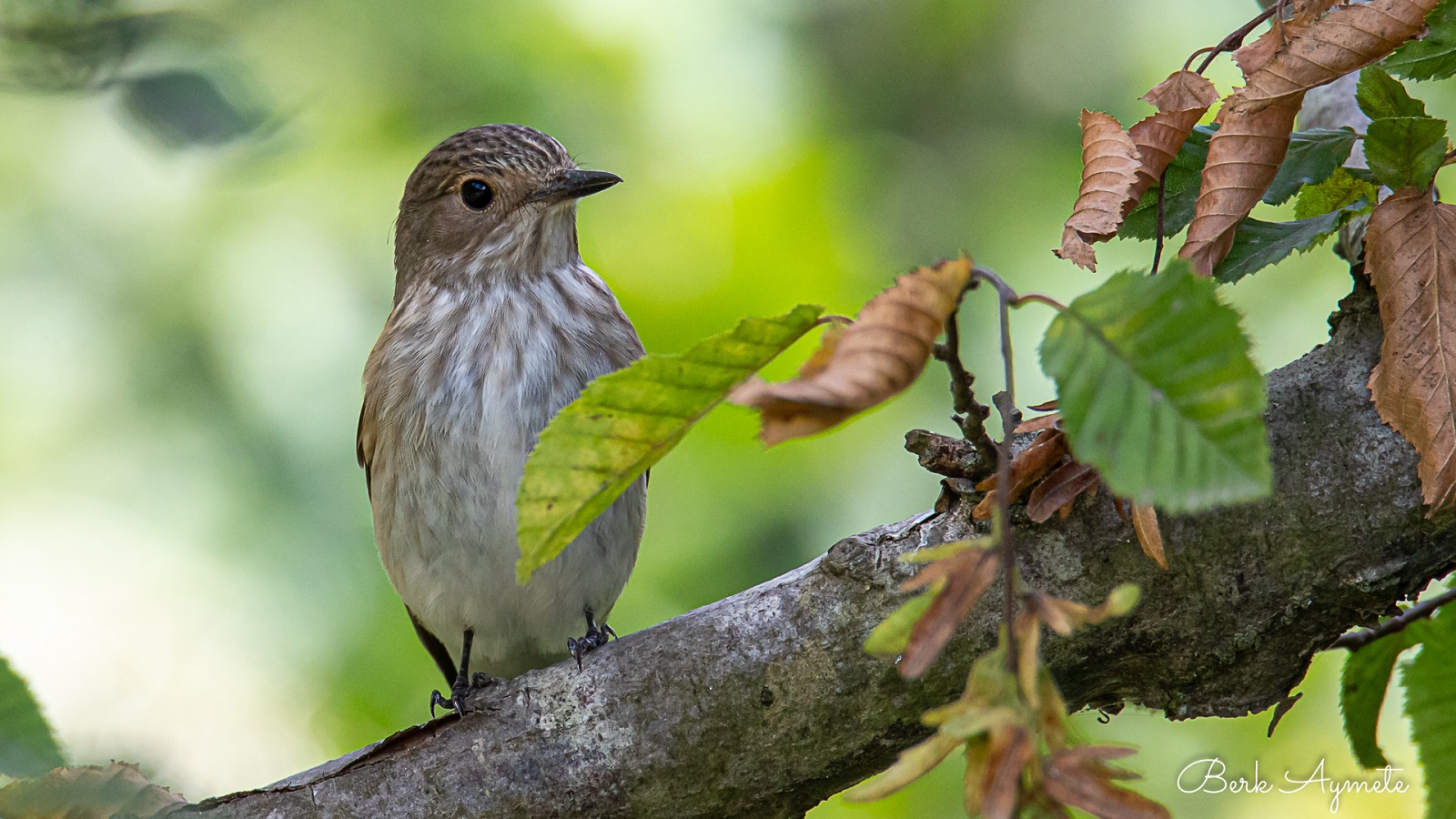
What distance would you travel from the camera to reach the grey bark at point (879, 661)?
2217 millimetres

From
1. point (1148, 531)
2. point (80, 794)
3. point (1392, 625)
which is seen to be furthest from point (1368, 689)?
point (80, 794)

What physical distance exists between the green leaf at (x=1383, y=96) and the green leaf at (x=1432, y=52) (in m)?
0.02

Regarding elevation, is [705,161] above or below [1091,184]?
above

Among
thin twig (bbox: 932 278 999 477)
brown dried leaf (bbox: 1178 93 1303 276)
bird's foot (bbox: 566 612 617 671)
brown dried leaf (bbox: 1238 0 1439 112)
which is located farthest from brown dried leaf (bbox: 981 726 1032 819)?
bird's foot (bbox: 566 612 617 671)

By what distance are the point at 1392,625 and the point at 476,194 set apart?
3.11m

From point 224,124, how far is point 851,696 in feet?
4.75

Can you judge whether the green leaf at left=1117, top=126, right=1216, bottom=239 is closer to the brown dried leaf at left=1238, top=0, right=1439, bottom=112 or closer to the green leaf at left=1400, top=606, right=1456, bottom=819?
the brown dried leaf at left=1238, top=0, right=1439, bottom=112

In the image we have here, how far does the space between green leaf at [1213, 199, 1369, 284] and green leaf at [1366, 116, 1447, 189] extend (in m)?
0.11

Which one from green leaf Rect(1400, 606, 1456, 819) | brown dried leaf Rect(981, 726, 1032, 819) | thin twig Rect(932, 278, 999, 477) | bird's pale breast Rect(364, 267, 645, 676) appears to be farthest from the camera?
bird's pale breast Rect(364, 267, 645, 676)

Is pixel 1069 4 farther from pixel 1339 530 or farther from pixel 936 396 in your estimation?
pixel 1339 530

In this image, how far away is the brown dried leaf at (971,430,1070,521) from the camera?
2.09 m

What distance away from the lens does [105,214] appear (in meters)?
5.48

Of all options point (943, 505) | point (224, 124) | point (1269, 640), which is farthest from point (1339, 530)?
point (224, 124)

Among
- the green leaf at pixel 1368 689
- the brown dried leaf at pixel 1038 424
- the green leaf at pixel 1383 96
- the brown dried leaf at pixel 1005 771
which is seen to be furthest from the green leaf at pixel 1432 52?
the brown dried leaf at pixel 1005 771
